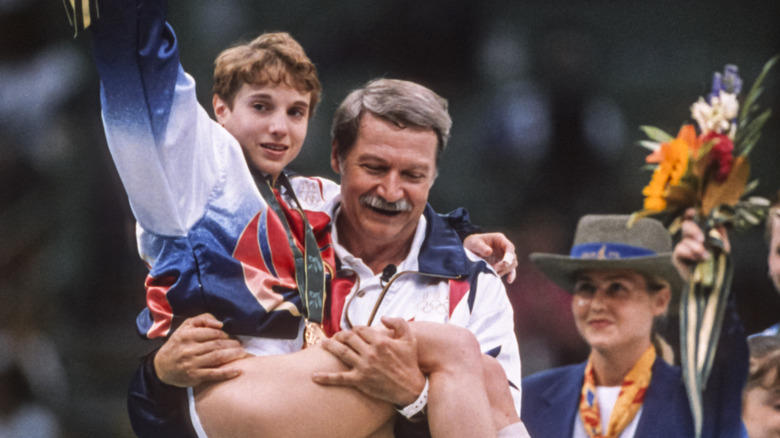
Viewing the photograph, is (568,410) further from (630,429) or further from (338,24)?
(338,24)

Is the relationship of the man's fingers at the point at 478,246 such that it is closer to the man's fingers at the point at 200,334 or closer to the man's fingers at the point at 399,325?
the man's fingers at the point at 399,325

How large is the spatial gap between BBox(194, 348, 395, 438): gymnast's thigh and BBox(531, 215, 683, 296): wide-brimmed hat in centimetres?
105

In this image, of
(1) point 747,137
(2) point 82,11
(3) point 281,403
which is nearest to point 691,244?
(1) point 747,137

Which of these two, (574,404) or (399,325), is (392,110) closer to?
(399,325)

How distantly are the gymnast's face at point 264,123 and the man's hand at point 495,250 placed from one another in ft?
1.99

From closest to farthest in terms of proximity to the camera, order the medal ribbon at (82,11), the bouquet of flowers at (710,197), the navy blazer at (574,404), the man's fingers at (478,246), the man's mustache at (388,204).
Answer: the medal ribbon at (82,11), the bouquet of flowers at (710,197), the man's mustache at (388,204), the man's fingers at (478,246), the navy blazer at (574,404)

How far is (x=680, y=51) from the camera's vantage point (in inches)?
164

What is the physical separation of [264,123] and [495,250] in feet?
2.51

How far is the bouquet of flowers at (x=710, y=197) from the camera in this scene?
228cm

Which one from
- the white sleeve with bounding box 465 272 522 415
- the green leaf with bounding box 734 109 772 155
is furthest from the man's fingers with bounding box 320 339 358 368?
the green leaf with bounding box 734 109 772 155

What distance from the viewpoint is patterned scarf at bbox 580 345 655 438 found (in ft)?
9.41

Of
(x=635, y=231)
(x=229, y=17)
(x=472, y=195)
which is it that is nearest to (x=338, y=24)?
(x=229, y=17)

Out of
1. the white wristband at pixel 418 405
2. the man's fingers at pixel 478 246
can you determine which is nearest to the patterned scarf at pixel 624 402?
the man's fingers at pixel 478 246

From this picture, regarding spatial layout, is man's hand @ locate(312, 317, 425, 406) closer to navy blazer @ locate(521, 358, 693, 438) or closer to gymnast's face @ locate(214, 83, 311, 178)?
gymnast's face @ locate(214, 83, 311, 178)
